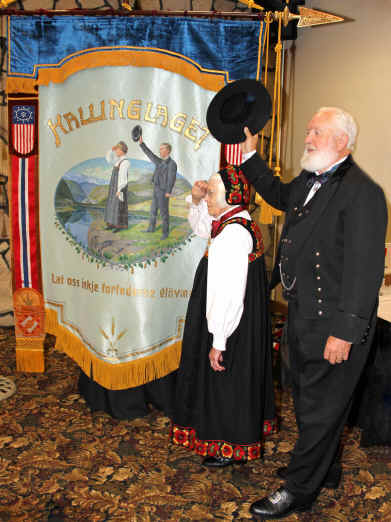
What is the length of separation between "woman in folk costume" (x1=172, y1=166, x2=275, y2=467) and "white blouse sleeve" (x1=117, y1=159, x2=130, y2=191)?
0.53 metres

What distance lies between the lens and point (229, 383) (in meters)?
2.18

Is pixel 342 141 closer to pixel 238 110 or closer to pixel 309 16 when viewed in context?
pixel 238 110

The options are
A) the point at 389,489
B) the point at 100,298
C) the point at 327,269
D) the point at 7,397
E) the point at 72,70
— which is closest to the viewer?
the point at 327,269

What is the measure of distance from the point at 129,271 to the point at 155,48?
111 centimetres

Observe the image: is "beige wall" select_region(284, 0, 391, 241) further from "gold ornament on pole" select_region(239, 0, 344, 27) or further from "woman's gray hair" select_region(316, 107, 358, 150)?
"woman's gray hair" select_region(316, 107, 358, 150)

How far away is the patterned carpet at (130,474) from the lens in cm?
202

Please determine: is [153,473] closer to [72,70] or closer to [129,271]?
[129,271]

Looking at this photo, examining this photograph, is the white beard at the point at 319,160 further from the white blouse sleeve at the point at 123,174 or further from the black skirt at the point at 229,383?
the white blouse sleeve at the point at 123,174

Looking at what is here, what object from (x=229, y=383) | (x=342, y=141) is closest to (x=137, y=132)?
(x=342, y=141)

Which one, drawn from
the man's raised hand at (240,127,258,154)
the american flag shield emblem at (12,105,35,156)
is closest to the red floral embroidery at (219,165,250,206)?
the man's raised hand at (240,127,258,154)

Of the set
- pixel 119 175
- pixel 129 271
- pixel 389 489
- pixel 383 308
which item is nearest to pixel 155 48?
pixel 119 175

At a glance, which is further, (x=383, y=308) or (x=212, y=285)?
(x=383, y=308)

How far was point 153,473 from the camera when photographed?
2264mm

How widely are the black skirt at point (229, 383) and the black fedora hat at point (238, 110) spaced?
1.89 ft
